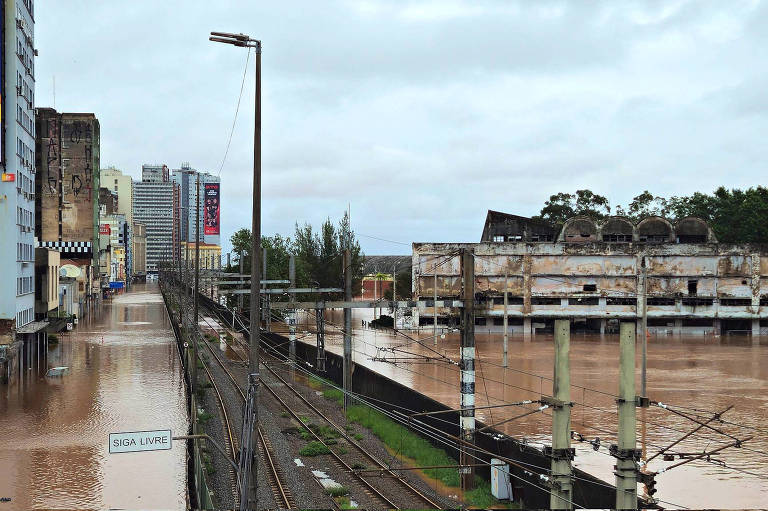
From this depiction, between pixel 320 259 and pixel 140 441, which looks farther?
pixel 320 259

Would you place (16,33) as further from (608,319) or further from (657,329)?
(657,329)

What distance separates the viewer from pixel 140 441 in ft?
42.0

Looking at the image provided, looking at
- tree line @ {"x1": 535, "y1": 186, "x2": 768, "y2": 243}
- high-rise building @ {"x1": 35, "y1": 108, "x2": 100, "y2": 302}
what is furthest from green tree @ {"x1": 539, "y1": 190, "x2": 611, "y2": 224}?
high-rise building @ {"x1": 35, "y1": 108, "x2": 100, "y2": 302}

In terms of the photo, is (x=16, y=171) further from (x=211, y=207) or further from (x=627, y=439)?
(x=627, y=439)

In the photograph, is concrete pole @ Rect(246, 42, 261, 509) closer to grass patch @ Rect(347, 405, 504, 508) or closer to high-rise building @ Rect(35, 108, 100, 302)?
grass patch @ Rect(347, 405, 504, 508)

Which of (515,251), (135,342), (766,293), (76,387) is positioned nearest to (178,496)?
(76,387)

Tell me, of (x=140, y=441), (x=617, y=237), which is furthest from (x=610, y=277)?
(x=140, y=441)

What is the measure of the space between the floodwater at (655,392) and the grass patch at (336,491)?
453 cm

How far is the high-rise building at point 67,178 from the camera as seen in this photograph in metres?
86.1

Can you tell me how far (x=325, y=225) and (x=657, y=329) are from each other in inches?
1321

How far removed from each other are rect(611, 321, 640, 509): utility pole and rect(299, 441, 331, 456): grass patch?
15.0 meters

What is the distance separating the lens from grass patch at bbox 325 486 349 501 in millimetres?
20125

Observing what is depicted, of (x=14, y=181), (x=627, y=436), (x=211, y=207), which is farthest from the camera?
(x=211, y=207)

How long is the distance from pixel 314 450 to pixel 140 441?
12.9m
